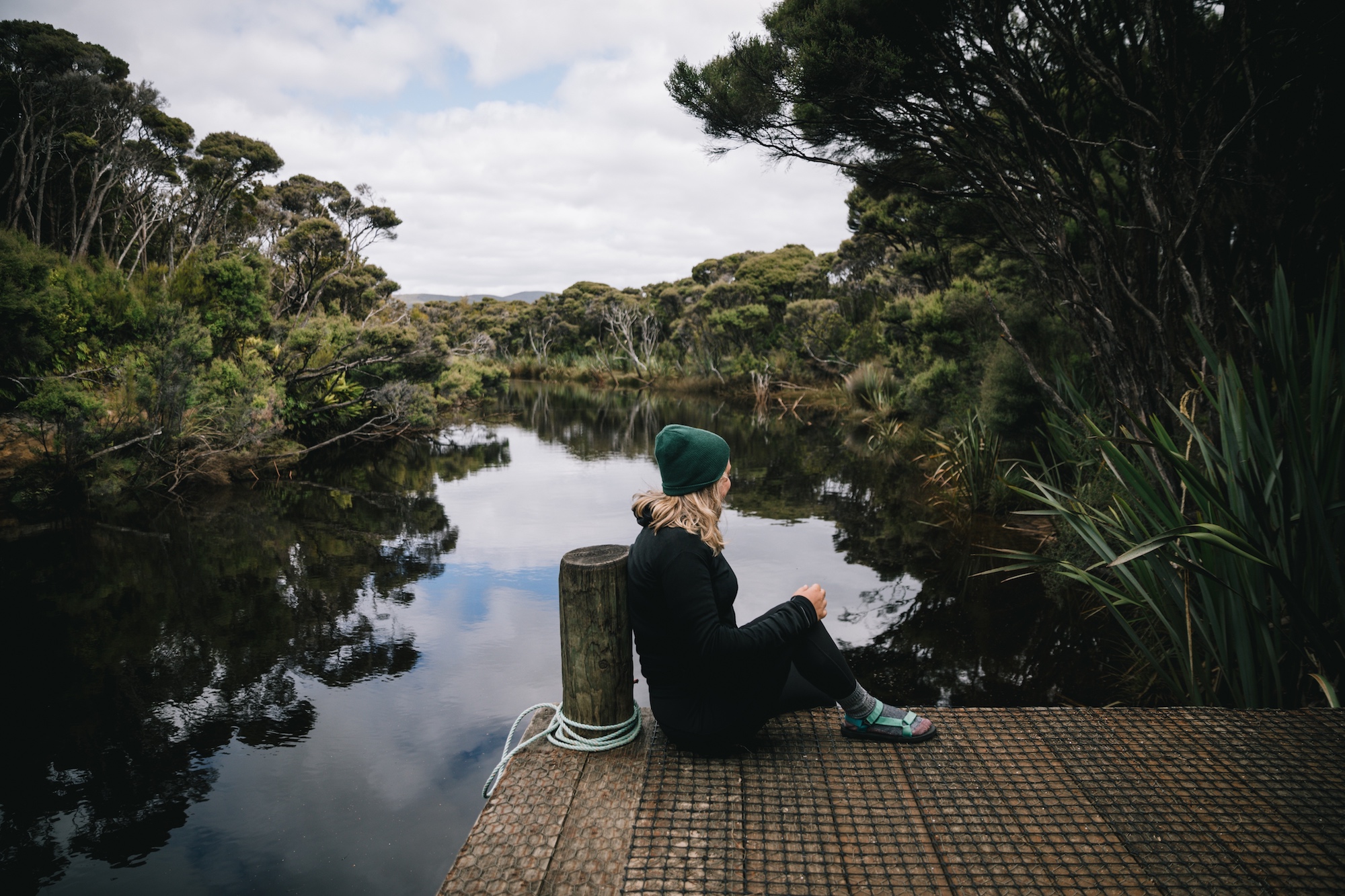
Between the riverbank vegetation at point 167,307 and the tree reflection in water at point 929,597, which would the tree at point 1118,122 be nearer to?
the tree reflection in water at point 929,597

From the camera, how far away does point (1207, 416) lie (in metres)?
3.73

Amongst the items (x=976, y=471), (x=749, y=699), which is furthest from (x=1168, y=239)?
(x=976, y=471)

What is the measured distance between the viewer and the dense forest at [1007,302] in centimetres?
270

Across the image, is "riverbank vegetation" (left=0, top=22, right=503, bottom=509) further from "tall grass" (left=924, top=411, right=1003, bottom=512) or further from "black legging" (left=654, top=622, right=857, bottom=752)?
"tall grass" (left=924, top=411, right=1003, bottom=512)

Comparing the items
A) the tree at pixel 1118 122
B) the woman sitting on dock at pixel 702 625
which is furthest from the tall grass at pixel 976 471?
the woman sitting on dock at pixel 702 625

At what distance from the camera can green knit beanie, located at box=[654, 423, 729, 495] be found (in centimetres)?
211

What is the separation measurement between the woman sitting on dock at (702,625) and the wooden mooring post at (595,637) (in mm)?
93

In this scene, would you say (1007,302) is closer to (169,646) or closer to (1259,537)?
(1259,537)

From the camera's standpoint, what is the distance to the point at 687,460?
2115 millimetres

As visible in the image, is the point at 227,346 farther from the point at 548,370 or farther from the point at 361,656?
Answer: the point at 548,370

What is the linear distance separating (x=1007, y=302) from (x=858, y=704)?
25.2 feet

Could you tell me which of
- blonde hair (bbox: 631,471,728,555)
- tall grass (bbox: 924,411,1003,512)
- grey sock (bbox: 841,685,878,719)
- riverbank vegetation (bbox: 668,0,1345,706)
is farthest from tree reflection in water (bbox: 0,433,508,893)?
tall grass (bbox: 924,411,1003,512)

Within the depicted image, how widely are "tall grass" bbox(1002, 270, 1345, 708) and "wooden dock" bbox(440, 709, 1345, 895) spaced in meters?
0.28

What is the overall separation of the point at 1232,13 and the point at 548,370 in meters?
32.5
